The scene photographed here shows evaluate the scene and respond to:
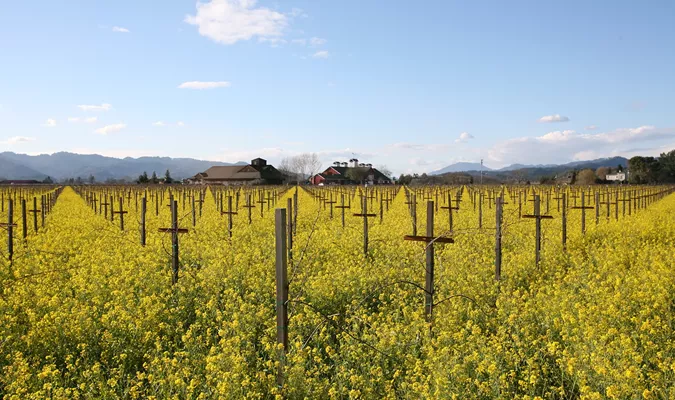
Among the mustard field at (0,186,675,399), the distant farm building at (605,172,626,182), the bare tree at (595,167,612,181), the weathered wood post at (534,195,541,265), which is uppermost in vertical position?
the bare tree at (595,167,612,181)

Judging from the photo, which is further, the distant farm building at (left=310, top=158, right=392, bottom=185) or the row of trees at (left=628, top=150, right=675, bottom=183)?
the distant farm building at (left=310, top=158, right=392, bottom=185)

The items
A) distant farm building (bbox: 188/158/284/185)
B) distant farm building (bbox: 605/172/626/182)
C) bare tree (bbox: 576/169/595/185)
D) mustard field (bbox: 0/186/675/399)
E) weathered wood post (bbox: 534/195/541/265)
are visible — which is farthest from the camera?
distant farm building (bbox: 188/158/284/185)

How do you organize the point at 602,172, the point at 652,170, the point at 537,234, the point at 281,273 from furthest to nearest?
1. the point at 602,172
2. the point at 652,170
3. the point at 537,234
4. the point at 281,273

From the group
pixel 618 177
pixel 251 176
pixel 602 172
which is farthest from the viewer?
pixel 602 172

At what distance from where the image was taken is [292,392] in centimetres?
491

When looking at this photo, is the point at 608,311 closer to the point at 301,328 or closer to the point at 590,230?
the point at 301,328

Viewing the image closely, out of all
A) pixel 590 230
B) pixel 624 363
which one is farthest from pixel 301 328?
pixel 590 230

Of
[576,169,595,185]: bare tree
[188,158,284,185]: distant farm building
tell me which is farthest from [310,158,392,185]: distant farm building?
[576,169,595,185]: bare tree

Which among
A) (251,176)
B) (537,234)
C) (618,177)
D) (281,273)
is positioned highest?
(251,176)

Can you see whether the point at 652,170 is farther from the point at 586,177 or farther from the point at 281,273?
the point at 281,273

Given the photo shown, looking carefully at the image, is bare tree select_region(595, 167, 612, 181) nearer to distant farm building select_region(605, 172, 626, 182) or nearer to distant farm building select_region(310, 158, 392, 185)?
distant farm building select_region(605, 172, 626, 182)

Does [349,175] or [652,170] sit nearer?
[652,170]

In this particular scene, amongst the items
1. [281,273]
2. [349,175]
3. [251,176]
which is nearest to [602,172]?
[349,175]

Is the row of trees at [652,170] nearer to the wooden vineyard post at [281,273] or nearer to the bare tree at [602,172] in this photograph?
the bare tree at [602,172]
